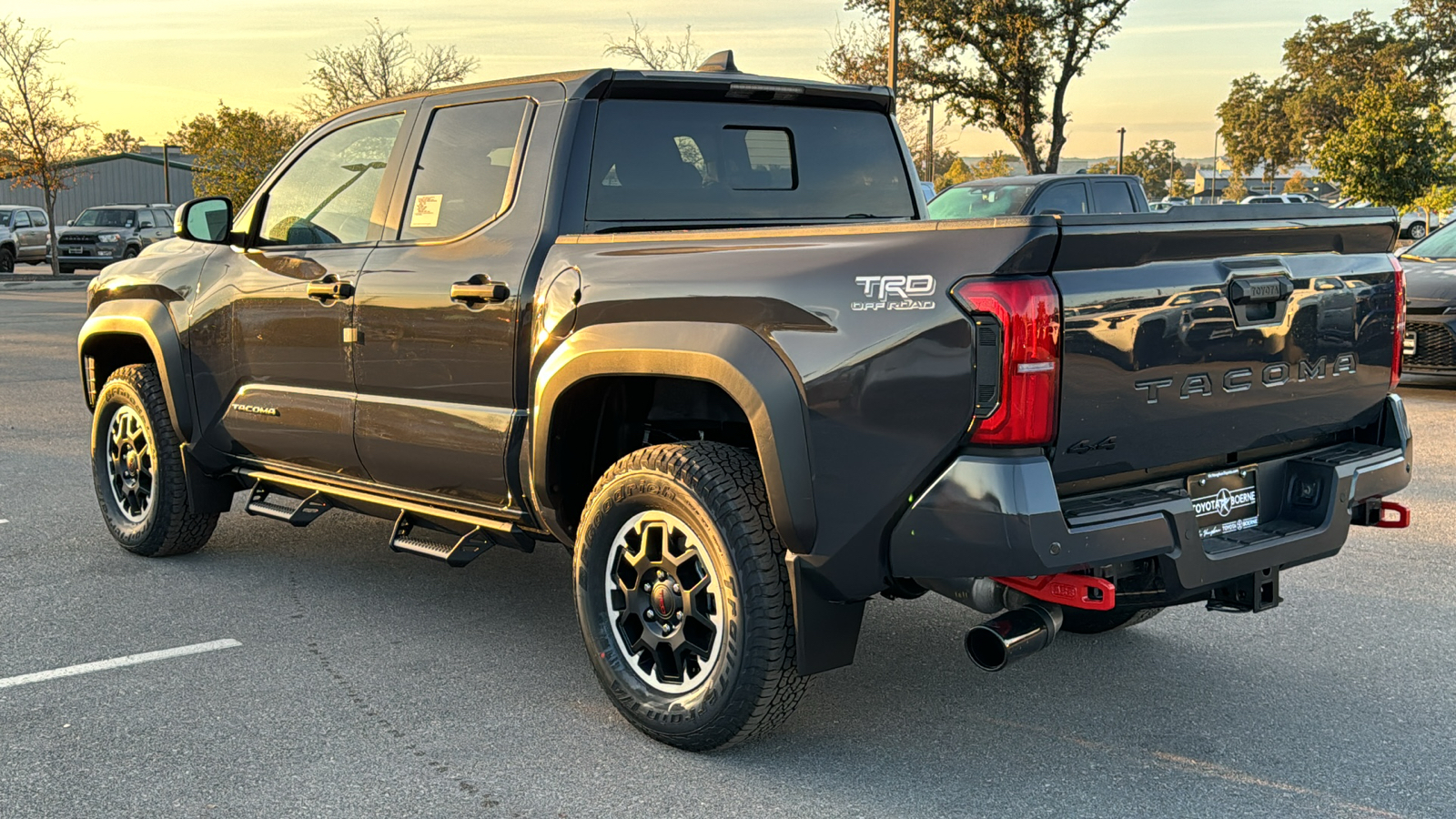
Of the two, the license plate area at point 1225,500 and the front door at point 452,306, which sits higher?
the front door at point 452,306

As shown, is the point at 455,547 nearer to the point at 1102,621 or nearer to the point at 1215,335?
the point at 1102,621

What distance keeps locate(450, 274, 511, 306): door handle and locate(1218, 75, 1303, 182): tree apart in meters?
80.5

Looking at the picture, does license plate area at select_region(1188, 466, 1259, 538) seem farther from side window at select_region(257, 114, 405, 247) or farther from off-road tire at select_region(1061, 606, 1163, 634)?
side window at select_region(257, 114, 405, 247)

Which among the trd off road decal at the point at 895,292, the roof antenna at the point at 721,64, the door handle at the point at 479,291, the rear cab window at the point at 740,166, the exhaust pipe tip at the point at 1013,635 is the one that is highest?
the roof antenna at the point at 721,64

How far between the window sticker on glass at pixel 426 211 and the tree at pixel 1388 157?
2703 centimetres

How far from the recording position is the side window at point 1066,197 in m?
15.5

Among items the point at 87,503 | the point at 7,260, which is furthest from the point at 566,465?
the point at 7,260

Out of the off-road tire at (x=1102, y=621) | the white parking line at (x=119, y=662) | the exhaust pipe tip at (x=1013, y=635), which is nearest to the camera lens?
the exhaust pipe tip at (x=1013, y=635)

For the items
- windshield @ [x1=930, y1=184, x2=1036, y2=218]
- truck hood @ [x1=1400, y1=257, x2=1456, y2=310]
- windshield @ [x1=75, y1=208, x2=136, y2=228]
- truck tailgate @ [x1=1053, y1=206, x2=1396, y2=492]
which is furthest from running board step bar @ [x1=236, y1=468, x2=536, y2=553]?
windshield @ [x1=75, y1=208, x2=136, y2=228]

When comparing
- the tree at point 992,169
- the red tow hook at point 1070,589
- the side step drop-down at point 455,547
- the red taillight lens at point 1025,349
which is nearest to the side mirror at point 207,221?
the side step drop-down at point 455,547

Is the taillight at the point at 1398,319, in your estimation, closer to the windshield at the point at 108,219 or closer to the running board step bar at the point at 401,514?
the running board step bar at the point at 401,514

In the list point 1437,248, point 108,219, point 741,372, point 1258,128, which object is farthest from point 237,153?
point 1258,128

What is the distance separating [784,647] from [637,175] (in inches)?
70.4

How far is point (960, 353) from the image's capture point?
10.8 ft
